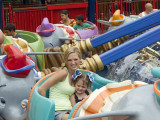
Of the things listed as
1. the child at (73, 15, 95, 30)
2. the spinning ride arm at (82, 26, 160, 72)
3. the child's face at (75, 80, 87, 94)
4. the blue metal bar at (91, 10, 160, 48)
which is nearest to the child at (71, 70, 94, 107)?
the child's face at (75, 80, 87, 94)

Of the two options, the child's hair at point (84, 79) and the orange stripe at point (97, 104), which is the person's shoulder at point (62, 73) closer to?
the child's hair at point (84, 79)

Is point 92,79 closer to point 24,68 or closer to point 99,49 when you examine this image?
point 24,68

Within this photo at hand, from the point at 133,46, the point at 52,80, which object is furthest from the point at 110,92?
the point at 133,46

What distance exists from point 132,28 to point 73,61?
6.35ft

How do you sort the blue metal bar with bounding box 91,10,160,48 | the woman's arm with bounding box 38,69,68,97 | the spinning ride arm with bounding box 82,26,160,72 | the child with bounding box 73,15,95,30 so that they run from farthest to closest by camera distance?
the child with bounding box 73,15,95,30
the blue metal bar with bounding box 91,10,160,48
the spinning ride arm with bounding box 82,26,160,72
the woman's arm with bounding box 38,69,68,97

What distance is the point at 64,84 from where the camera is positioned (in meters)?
2.86

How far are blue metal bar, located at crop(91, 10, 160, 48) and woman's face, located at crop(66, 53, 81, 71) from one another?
62.2 inches

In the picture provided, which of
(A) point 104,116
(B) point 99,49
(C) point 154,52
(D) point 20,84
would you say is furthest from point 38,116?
(B) point 99,49

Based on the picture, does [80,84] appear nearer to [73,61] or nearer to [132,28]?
[73,61]

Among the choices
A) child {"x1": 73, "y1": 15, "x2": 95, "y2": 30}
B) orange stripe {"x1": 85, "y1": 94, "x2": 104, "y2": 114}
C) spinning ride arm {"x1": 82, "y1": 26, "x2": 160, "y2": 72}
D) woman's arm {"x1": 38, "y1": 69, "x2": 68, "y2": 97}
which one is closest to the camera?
orange stripe {"x1": 85, "y1": 94, "x2": 104, "y2": 114}

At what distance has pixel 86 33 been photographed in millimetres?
7668

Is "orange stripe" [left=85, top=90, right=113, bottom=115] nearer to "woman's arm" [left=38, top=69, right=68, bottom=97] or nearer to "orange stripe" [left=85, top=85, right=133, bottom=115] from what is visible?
"orange stripe" [left=85, top=85, right=133, bottom=115]

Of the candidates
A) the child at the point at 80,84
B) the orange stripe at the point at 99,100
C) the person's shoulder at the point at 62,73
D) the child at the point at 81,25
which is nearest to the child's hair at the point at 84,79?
the child at the point at 80,84

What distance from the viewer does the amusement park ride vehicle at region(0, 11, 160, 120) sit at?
1.21 meters
